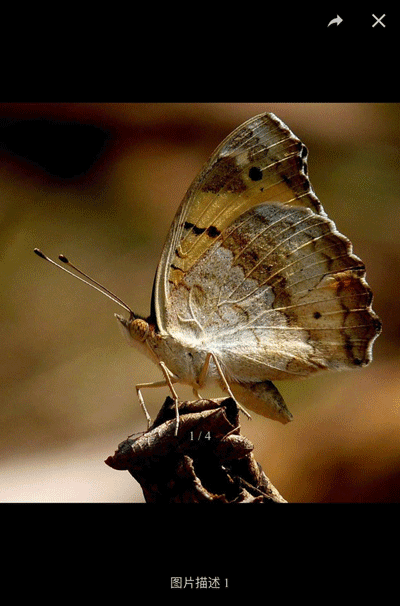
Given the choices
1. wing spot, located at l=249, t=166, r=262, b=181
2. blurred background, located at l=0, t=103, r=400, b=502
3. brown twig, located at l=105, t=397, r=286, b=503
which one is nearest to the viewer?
brown twig, located at l=105, t=397, r=286, b=503

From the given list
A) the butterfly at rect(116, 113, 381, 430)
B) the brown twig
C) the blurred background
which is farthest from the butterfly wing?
the blurred background

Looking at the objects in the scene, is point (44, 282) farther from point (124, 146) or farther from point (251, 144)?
point (251, 144)

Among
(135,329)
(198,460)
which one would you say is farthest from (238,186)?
(198,460)

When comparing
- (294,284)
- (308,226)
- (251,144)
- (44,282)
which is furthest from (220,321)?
(44,282)

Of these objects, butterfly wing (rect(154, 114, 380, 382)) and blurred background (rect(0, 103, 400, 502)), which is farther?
blurred background (rect(0, 103, 400, 502))
